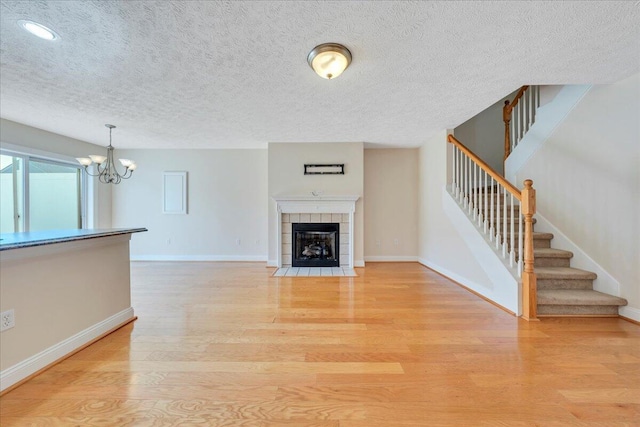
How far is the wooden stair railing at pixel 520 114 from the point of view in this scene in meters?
3.56

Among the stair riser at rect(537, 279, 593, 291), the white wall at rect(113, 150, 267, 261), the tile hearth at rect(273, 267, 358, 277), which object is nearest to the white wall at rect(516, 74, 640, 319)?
the stair riser at rect(537, 279, 593, 291)

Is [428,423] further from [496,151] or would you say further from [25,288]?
[496,151]

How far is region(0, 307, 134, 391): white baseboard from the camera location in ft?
4.85

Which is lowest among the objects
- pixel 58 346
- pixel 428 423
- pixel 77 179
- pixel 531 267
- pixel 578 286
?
pixel 428 423

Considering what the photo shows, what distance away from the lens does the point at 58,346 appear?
1755 mm

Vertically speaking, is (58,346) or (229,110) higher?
(229,110)

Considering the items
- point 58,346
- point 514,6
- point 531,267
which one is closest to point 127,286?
point 58,346

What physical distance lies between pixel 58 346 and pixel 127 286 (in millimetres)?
711

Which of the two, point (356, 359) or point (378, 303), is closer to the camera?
point (356, 359)

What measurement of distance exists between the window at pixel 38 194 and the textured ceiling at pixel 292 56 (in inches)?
34.4

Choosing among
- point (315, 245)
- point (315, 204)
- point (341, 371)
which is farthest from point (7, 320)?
point (315, 245)

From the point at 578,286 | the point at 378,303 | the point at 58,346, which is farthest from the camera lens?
the point at 378,303

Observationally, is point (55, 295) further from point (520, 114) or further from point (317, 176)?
point (520, 114)

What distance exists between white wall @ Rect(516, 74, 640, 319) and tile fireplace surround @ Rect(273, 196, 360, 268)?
2.74 m
